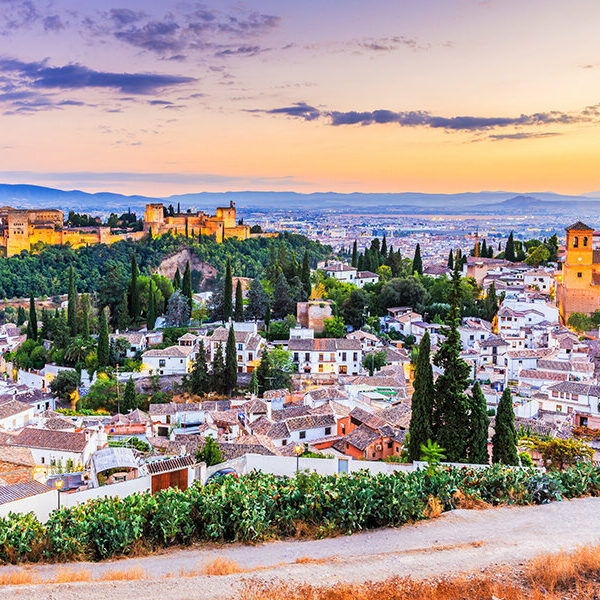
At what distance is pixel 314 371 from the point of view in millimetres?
25078

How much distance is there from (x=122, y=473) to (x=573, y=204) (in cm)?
15391

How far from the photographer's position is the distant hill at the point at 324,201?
152 meters

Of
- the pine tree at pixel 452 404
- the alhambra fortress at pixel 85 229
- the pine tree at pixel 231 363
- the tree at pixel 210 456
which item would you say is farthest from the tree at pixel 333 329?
the alhambra fortress at pixel 85 229

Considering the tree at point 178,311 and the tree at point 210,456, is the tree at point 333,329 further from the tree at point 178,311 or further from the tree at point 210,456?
the tree at point 210,456

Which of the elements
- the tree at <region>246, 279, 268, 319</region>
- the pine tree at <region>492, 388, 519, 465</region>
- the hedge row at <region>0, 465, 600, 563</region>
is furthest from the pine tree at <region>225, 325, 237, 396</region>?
the hedge row at <region>0, 465, 600, 563</region>

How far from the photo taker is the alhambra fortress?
1827 inches

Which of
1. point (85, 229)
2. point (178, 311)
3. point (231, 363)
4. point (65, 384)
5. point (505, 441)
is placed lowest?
point (65, 384)

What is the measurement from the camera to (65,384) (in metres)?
23.6

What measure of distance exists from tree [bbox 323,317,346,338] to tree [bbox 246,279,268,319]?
3.19 m

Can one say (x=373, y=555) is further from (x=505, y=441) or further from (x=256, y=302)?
(x=256, y=302)

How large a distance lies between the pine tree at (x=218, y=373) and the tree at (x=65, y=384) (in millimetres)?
5503

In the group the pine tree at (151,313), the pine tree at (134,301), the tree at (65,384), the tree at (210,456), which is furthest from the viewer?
the pine tree at (134,301)

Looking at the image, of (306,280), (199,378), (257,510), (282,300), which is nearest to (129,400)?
(199,378)

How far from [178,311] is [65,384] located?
261 inches
